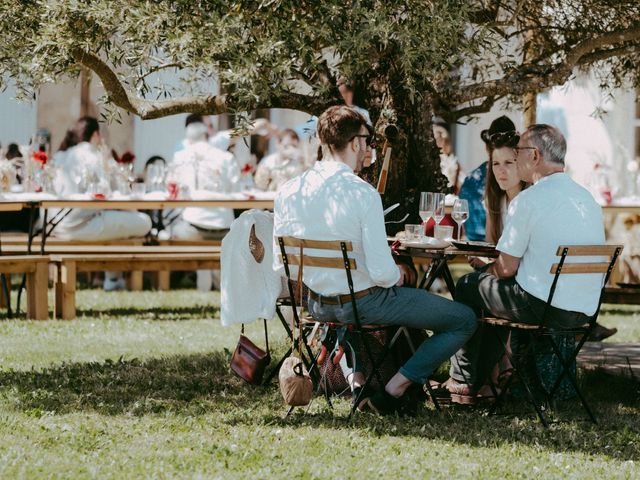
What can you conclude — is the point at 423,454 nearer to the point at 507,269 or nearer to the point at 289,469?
the point at 289,469

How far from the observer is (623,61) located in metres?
8.40

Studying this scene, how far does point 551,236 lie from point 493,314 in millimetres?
526

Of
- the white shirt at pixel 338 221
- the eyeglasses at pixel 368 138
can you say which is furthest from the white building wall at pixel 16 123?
the white shirt at pixel 338 221

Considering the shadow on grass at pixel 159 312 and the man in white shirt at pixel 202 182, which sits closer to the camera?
the shadow on grass at pixel 159 312

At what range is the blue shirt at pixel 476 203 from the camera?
797 centimetres

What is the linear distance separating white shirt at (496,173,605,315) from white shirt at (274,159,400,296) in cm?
66

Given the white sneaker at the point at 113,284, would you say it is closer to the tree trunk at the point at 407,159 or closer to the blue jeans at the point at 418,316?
the tree trunk at the point at 407,159

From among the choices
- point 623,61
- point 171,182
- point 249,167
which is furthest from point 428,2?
point 249,167

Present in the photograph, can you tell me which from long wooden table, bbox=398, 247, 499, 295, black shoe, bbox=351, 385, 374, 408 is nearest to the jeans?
long wooden table, bbox=398, 247, 499, 295

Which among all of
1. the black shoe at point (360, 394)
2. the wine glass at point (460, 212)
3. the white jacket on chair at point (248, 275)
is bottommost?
the black shoe at point (360, 394)

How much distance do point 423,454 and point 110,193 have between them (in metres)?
6.38

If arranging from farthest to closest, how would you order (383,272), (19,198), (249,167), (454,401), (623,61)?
(249,167) < (19,198) < (623,61) < (454,401) < (383,272)

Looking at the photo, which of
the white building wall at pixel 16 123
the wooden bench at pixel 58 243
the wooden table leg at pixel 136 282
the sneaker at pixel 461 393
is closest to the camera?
the sneaker at pixel 461 393

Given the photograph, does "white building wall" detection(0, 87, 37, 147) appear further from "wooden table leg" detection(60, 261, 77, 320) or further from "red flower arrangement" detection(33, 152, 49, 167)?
"wooden table leg" detection(60, 261, 77, 320)
